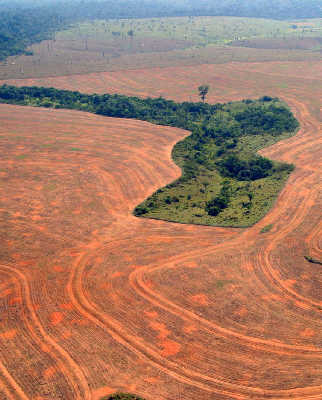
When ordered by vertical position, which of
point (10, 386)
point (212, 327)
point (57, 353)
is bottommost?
point (10, 386)

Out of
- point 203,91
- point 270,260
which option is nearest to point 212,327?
point 270,260

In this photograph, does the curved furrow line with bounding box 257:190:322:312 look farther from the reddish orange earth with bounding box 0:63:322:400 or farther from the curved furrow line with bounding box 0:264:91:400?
the curved furrow line with bounding box 0:264:91:400

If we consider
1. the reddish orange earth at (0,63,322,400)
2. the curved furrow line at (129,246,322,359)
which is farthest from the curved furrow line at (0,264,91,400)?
the curved furrow line at (129,246,322,359)

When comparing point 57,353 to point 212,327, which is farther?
point 212,327

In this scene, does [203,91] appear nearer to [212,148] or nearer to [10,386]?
[212,148]

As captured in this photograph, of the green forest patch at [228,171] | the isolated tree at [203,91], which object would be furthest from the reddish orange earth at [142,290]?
the isolated tree at [203,91]

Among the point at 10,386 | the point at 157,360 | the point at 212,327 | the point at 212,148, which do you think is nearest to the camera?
the point at 10,386

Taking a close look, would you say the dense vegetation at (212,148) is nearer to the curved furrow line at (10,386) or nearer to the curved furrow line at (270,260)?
the curved furrow line at (270,260)

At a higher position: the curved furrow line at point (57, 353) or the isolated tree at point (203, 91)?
the isolated tree at point (203, 91)
